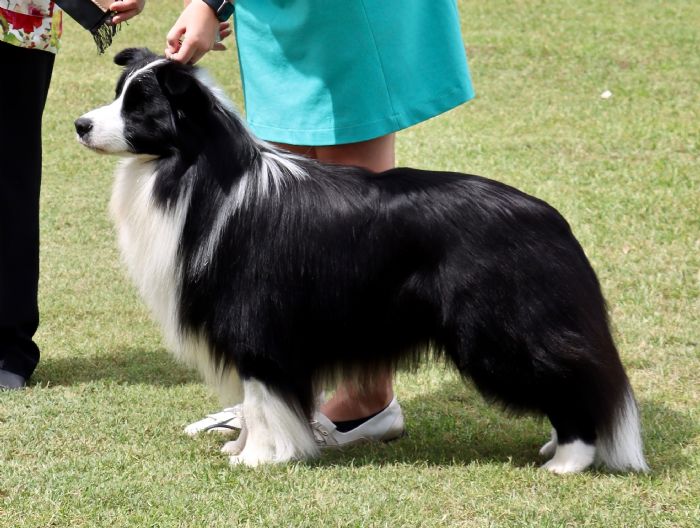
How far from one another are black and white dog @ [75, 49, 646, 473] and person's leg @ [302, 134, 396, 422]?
15.3 inches

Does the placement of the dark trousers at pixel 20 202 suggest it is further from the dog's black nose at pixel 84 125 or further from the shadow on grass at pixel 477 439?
the shadow on grass at pixel 477 439

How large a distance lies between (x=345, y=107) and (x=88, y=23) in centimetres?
110

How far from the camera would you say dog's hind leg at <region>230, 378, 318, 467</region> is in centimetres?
381

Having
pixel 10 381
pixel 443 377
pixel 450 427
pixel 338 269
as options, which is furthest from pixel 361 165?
pixel 10 381

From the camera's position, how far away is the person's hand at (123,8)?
4.37 m

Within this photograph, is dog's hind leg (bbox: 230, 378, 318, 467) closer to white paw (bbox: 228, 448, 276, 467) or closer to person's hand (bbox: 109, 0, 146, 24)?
white paw (bbox: 228, 448, 276, 467)

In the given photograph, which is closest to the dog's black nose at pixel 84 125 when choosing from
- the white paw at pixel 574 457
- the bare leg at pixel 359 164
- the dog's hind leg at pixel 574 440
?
the bare leg at pixel 359 164

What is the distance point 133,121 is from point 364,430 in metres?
1.45

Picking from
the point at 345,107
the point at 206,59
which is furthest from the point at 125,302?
the point at 206,59

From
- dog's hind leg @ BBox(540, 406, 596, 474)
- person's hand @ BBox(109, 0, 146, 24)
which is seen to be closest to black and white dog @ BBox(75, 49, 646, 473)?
dog's hind leg @ BBox(540, 406, 596, 474)

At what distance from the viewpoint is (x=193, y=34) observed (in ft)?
12.2

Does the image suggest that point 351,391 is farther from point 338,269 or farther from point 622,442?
point 622,442

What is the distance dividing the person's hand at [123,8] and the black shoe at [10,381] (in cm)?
158

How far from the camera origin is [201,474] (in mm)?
3816
